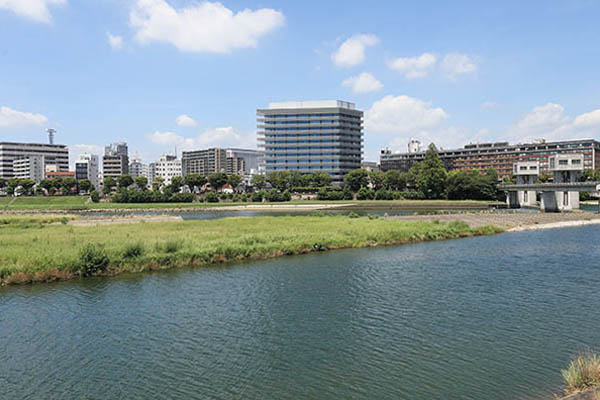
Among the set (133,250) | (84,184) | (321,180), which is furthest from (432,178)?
(84,184)

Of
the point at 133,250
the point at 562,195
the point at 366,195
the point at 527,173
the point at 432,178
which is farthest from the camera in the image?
the point at 366,195

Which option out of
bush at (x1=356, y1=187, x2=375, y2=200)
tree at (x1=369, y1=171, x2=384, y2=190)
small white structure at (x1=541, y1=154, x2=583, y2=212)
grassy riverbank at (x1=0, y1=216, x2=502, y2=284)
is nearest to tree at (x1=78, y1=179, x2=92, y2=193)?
bush at (x1=356, y1=187, x2=375, y2=200)

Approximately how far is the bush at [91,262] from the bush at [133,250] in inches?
88.4

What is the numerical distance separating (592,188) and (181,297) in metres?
94.7

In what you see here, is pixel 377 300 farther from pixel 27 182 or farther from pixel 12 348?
pixel 27 182

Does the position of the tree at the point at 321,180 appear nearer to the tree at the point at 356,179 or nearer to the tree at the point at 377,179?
the tree at the point at 356,179

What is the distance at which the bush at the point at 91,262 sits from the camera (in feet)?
109

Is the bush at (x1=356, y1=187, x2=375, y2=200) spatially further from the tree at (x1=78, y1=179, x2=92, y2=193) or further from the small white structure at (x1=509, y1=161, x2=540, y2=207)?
the tree at (x1=78, y1=179, x2=92, y2=193)

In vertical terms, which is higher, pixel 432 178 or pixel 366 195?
pixel 432 178

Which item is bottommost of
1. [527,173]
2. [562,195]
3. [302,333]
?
[302,333]

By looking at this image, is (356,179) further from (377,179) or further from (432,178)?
(432,178)

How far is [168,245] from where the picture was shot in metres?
39.8

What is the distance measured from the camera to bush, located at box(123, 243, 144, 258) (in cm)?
3691

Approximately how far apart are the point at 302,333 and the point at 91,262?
20534 mm
